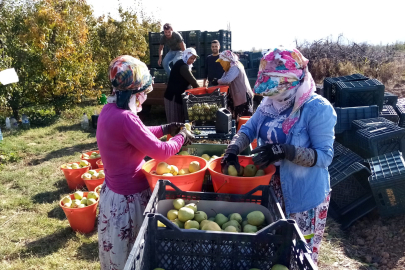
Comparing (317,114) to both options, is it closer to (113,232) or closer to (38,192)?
(113,232)

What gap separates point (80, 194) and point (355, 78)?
5155mm

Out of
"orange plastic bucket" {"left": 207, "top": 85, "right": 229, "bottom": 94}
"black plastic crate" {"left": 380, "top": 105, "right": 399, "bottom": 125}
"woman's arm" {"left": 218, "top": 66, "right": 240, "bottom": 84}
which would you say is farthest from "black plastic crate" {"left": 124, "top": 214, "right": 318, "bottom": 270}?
"black plastic crate" {"left": 380, "top": 105, "right": 399, "bottom": 125}

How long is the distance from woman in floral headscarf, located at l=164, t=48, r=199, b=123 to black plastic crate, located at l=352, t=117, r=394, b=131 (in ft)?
8.50

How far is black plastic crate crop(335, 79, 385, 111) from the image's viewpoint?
→ 5199mm

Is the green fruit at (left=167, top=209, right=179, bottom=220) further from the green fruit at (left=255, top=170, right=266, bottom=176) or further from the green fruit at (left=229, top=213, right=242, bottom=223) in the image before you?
the green fruit at (left=255, top=170, right=266, bottom=176)

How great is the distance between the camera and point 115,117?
6.68 ft

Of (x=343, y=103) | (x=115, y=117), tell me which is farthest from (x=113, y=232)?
(x=343, y=103)

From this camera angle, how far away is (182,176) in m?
1.91

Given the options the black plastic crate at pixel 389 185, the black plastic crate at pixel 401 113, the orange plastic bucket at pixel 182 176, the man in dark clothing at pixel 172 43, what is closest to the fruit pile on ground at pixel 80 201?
the orange plastic bucket at pixel 182 176

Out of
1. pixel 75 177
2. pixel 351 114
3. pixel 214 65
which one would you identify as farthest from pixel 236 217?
pixel 214 65

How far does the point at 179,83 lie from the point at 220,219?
4.08 metres

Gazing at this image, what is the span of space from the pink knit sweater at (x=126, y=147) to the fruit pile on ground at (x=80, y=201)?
6.03ft

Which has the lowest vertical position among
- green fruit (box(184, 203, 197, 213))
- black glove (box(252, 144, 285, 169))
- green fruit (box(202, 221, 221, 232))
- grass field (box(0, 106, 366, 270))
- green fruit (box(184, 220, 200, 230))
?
grass field (box(0, 106, 366, 270))

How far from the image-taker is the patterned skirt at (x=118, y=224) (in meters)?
2.28
